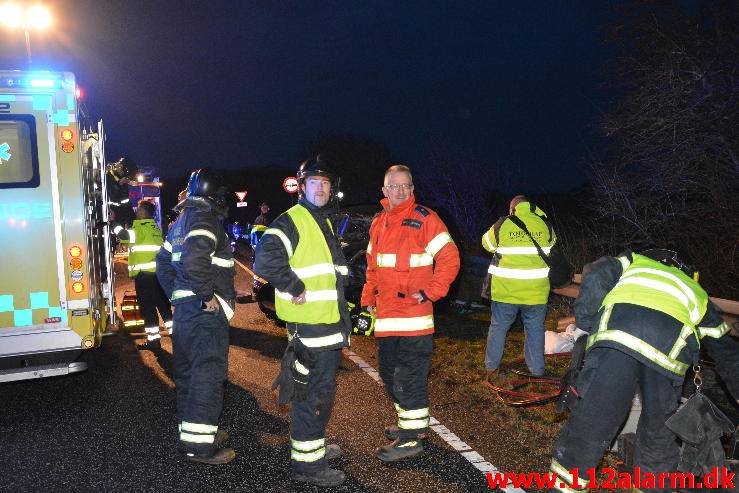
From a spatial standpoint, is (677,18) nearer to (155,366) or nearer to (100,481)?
(155,366)

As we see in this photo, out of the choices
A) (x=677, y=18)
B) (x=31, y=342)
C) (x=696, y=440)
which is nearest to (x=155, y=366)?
(x=31, y=342)

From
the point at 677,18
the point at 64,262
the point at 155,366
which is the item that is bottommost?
the point at 155,366

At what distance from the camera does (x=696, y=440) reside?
304 centimetres

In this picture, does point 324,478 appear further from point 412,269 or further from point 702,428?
point 702,428

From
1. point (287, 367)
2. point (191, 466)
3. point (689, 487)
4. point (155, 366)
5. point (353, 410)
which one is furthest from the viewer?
point (155, 366)

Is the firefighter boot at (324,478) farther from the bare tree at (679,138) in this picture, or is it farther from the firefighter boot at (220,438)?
the bare tree at (679,138)

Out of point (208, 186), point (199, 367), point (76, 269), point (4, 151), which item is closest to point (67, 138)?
point (4, 151)

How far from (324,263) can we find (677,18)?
29.8 feet

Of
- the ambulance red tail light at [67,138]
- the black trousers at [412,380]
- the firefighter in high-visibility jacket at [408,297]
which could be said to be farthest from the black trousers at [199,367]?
the ambulance red tail light at [67,138]

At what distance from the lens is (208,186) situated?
4.61 metres

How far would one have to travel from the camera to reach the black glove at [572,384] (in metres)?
3.40

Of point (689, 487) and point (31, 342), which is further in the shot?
point (31, 342)

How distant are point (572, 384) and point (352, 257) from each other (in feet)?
18.4

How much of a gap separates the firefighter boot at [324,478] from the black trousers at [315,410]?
0.03m
